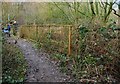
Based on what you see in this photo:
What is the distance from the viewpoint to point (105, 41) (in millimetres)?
7371

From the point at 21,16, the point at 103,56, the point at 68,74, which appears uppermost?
the point at 21,16

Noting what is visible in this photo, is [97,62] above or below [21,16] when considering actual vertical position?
below

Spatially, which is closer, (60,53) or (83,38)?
(83,38)

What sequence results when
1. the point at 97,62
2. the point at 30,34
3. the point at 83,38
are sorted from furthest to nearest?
the point at 30,34 → the point at 83,38 → the point at 97,62

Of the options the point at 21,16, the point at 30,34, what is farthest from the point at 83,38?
the point at 21,16

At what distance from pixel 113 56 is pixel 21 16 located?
42.2 feet

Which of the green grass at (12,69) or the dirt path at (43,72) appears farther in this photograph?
the dirt path at (43,72)

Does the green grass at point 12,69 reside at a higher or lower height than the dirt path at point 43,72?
higher

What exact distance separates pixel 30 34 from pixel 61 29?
6822mm

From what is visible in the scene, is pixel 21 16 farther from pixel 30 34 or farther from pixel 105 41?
pixel 105 41

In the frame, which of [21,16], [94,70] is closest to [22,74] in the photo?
[94,70]


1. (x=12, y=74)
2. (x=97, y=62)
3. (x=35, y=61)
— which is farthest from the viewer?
(x=35, y=61)

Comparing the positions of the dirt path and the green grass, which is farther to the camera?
the dirt path

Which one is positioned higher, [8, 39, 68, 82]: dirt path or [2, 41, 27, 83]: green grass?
[2, 41, 27, 83]: green grass
